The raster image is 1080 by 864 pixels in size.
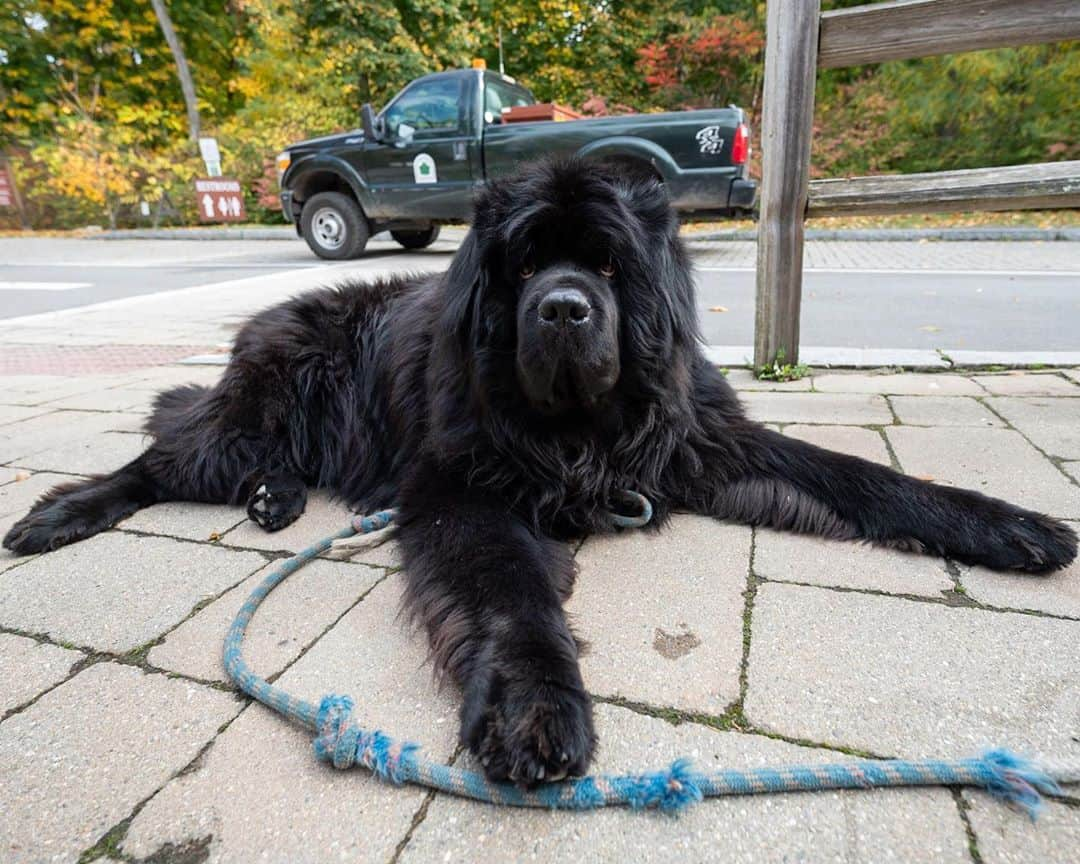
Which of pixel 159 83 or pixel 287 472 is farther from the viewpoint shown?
pixel 159 83

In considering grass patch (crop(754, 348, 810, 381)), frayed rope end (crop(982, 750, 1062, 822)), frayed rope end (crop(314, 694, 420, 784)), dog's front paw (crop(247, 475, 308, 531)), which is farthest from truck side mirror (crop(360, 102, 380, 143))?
frayed rope end (crop(982, 750, 1062, 822))

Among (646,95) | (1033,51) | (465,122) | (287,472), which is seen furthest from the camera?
(646,95)

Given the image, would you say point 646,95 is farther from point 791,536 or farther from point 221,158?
point 791,536

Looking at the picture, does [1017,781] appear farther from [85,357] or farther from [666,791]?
[85,357]

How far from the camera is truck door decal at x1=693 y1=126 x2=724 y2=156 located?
26.0 feet

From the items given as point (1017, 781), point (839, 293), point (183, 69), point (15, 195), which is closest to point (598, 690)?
point (1017, 781)

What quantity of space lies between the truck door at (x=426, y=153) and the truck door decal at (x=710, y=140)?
3.01 meters

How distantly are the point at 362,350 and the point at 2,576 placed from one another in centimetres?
141

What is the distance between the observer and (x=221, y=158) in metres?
18.5

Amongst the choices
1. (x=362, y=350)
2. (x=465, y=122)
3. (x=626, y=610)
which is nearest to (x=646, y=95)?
(x=465, y=122)

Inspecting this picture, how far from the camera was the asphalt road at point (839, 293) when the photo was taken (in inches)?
182

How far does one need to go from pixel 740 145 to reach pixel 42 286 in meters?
9.48

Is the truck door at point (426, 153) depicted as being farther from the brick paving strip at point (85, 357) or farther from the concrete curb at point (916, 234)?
the brick paving strip at point (85, 357)

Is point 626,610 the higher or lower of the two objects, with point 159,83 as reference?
lower
